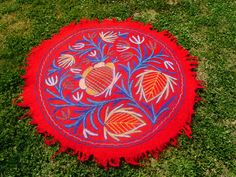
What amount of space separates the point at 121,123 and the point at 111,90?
1.56ft

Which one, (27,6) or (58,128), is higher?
(27,6)

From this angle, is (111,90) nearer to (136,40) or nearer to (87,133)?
(87,133)

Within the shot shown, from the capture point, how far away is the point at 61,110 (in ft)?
13.3

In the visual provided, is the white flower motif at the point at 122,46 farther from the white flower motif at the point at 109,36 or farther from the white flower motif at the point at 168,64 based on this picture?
the white flower motif at the point at 168,64

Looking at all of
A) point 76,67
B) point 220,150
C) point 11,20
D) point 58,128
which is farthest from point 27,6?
point 220,150

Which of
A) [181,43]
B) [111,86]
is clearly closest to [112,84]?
[111,86]

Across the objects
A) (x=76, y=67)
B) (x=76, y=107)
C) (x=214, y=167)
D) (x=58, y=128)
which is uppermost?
(x=76, y=67)

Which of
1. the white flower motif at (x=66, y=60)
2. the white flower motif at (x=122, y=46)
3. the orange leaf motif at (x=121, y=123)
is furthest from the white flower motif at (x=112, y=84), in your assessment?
the white flower motif at (x=66, y=60)

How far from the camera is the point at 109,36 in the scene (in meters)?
4.80

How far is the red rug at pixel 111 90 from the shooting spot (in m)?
3.83

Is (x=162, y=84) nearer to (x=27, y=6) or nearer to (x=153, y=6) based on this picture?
(x=153, y=6)

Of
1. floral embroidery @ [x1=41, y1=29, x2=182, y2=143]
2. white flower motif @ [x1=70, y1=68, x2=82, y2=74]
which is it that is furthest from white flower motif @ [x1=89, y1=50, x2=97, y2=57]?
white flower motif @ [x1=70, y1=68, x2=82, y2=74]

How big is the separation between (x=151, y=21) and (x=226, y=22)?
1.05m

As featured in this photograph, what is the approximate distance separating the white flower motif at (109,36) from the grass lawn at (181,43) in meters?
0.40
